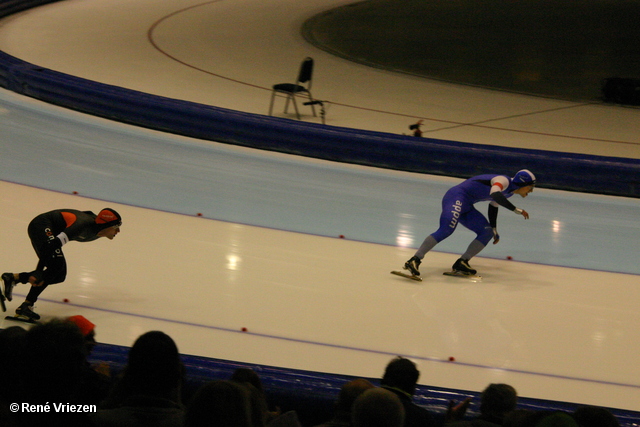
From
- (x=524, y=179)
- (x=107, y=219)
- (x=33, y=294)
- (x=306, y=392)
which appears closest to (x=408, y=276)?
(x=524, y=179)

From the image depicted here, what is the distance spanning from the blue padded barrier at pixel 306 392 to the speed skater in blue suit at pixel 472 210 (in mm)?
2326

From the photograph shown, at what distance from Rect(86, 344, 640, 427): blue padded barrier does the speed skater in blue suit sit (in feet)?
7.63

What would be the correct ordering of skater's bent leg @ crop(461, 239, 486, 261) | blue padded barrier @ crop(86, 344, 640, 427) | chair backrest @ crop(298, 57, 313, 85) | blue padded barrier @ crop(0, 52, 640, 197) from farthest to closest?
chair backrest @ crop(298, 57, 313, 85), blue padded barrier @ crop(0, 52, 640, 197), skater's bent leg @ crop(461, 239, 486, 261), blue padded barrier @ crop(86, 344, 640, 427)

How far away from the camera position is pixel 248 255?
20.4ft

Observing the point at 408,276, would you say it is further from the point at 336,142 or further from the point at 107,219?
the point at 336,142

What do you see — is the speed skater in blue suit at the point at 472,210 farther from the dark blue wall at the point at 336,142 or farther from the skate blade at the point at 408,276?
the dark blue wall at the point at 336,142

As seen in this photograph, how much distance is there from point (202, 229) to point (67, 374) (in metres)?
4.54

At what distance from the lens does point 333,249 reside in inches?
257

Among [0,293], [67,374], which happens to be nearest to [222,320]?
[0,293]

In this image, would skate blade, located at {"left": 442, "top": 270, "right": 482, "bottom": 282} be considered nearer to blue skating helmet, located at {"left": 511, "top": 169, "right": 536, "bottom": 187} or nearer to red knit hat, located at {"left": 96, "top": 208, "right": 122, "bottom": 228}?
blue skating helmet, located at {"left": 511, "top": 169, "right": 536, "bottom": 187}

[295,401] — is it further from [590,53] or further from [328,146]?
[590,53]

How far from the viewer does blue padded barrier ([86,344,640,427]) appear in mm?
3605

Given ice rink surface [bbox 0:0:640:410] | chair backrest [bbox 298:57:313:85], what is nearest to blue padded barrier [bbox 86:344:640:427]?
ice rink surface [bbox 0:0:640:410]

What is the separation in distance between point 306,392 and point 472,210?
9.74 ft
